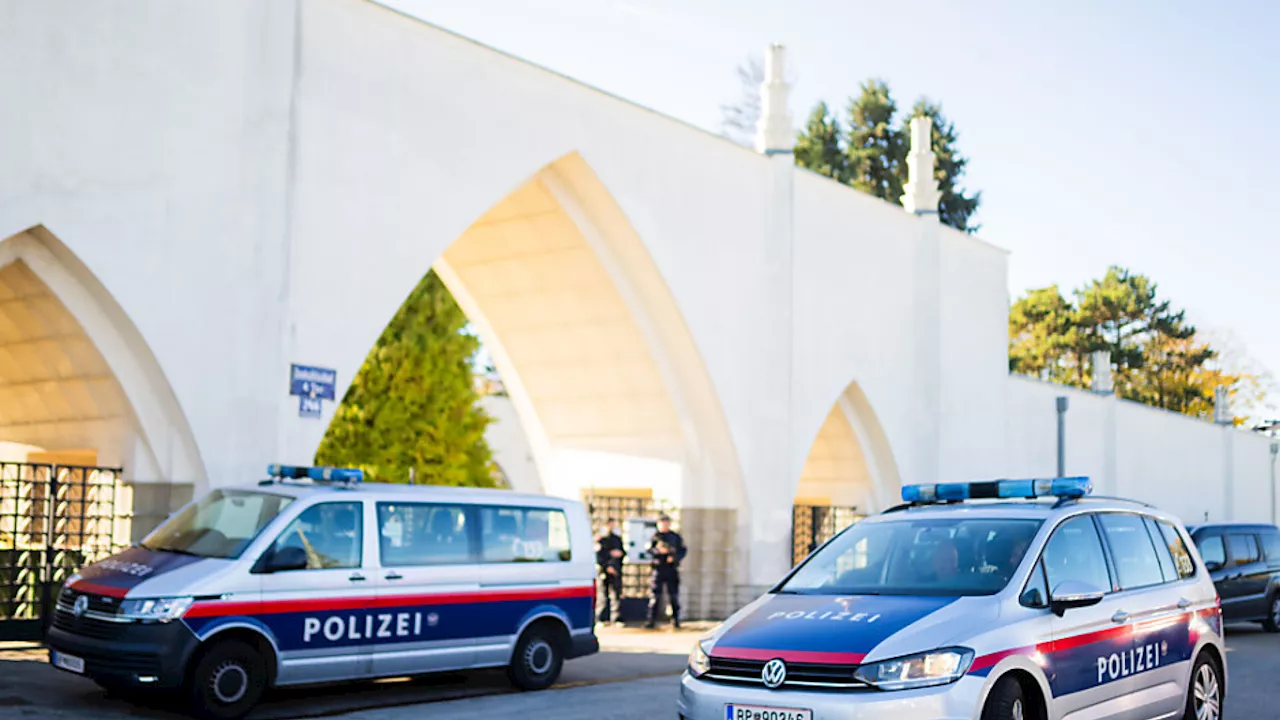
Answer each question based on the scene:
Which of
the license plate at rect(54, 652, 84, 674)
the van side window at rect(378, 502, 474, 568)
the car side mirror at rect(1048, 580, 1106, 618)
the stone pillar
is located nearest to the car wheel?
the stone pillar

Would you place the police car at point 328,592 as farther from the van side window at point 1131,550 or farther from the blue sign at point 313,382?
the van side window at point 1131,550

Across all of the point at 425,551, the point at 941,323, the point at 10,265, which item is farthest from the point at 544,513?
the point at 941,323

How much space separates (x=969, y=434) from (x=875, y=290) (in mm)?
4580

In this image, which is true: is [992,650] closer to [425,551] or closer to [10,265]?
[425,551]

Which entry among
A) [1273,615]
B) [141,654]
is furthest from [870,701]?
[1273,615]

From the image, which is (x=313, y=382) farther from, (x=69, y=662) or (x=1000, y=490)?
(x=1000, y=490)

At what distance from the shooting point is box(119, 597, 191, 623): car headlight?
378 inches

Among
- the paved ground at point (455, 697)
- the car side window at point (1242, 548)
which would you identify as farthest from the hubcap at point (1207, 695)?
the car side window at point (1242, 548)

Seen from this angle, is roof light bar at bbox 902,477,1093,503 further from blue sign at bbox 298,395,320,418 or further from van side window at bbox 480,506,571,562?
blue sign at bbox 298,395,320,418

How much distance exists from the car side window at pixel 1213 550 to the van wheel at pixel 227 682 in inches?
567

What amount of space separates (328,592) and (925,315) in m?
17.6

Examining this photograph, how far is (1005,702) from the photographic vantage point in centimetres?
697

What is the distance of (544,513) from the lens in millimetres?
12664

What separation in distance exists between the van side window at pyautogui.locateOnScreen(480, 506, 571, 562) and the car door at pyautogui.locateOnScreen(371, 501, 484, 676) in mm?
179
